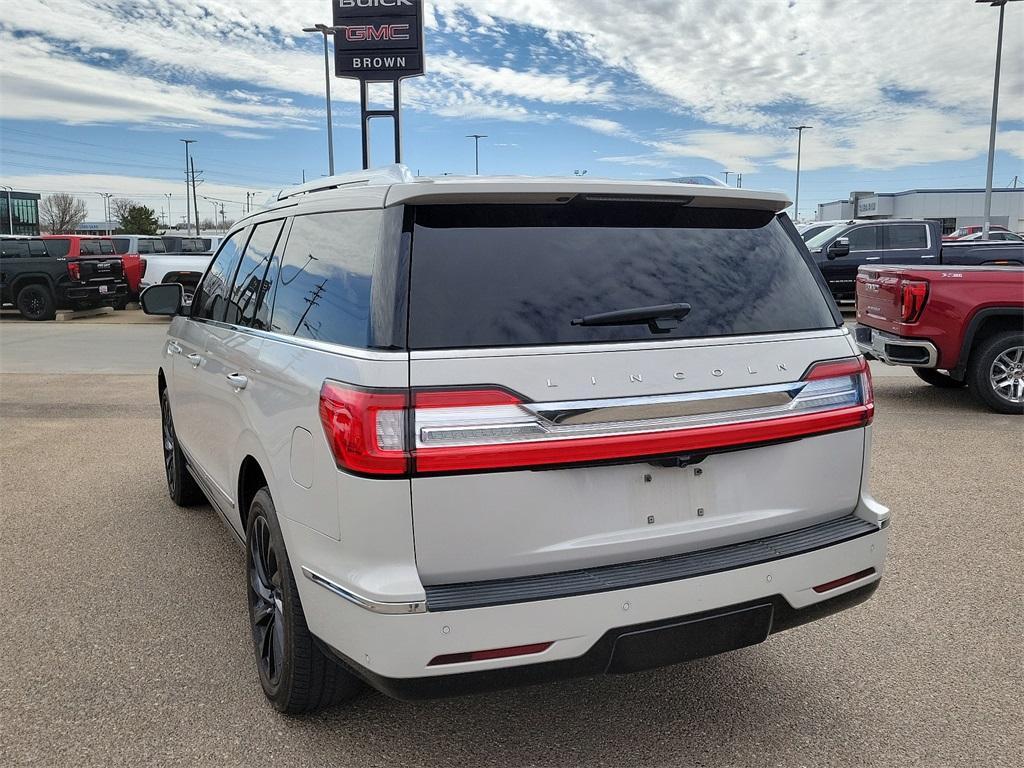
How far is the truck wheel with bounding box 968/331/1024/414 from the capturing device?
8.43 metres

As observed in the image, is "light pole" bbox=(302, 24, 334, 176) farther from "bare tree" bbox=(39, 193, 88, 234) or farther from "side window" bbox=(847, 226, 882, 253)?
"bare tree" bbox=(39, 193, 88, 234)

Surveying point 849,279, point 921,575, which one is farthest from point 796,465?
point 849,279

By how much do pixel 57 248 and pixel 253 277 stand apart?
19930 mm

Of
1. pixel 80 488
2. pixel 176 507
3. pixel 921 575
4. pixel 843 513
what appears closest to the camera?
pixel 843 513

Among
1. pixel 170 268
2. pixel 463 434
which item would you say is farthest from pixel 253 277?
pixel 170 268

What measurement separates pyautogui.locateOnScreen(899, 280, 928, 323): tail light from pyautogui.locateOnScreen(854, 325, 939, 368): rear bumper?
0.23 meters

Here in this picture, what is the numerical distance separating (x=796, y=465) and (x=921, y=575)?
207cm

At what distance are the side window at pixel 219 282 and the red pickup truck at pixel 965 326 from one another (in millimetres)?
6418

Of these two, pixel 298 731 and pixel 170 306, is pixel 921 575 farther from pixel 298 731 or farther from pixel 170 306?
pixel 170 306

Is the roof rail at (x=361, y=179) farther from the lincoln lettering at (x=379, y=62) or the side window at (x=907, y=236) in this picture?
the lincoln lettering at (x=379, y=62)

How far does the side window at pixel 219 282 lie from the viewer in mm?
4223

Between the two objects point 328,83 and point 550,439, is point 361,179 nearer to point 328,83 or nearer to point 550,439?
point 550,439

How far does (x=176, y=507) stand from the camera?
5648mm

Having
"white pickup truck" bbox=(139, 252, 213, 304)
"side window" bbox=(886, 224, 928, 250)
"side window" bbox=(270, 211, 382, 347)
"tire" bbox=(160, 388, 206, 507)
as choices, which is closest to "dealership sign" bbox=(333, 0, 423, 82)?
"white pickup truck" bbox=(139, 252, 213, 304)
